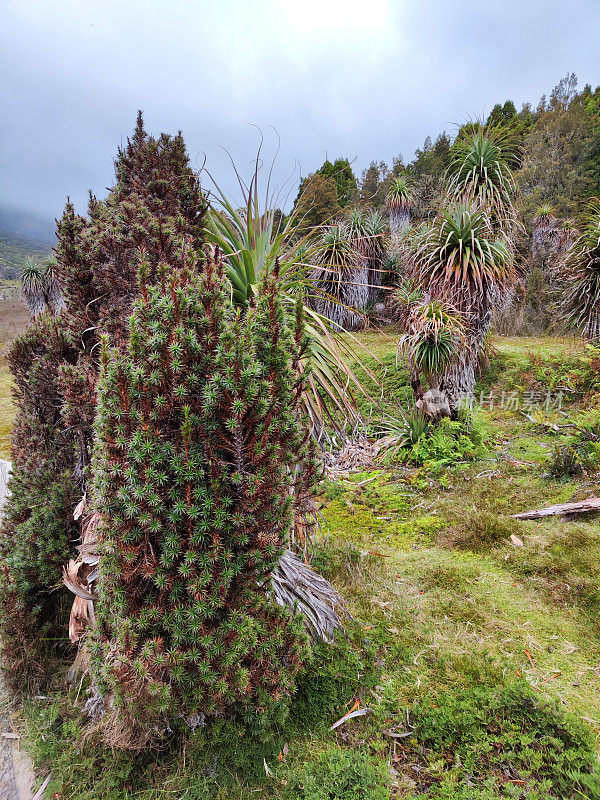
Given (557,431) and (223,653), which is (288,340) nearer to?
(223,653)

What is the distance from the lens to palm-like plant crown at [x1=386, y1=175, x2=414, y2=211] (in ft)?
56.0

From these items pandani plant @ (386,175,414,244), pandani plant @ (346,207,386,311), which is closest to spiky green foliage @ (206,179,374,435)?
pandani plant @ (346,207,386,311)

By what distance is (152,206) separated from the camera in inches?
96.5

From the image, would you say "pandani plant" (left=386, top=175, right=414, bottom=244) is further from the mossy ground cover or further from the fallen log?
the mossy ground cover

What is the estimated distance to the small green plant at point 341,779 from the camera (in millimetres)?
1734

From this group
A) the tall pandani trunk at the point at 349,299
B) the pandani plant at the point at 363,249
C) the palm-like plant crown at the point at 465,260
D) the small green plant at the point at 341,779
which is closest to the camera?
the small green plant at the point at 341,779

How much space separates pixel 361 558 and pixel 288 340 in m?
2.61

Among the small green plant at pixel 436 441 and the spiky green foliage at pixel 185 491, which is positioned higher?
the spiky green foliage at pixel 185 491

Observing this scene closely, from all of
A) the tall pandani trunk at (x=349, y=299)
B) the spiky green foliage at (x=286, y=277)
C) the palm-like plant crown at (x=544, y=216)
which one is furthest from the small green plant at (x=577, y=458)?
the palm-like plant crown at (x=544, y=216)

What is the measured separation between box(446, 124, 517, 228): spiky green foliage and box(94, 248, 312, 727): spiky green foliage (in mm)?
7776

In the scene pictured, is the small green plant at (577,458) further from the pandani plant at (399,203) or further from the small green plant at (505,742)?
the pandani plant at (399,203)

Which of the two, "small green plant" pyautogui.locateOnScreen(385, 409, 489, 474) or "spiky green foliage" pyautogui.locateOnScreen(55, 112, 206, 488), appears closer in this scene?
"spiky green foliage" pyautogui.locateOnScreen(55, 112, 206, 488)

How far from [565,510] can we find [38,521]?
4484 mm

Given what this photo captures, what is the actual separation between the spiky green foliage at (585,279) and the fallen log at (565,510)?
4402 mm
